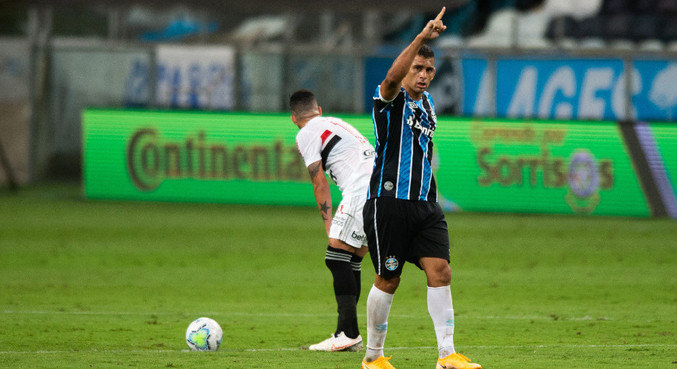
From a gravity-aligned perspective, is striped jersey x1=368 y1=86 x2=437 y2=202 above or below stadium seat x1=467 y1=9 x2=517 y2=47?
below

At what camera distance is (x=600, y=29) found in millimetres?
24516

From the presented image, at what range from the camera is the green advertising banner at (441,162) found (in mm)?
16578

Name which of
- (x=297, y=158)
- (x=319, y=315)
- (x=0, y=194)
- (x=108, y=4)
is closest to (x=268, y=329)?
(x=319, y=315)

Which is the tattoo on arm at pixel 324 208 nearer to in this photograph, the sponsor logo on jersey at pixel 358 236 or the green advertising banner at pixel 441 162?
the sponsor logo on jersey at pixel 358 236

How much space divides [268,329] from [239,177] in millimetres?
10278

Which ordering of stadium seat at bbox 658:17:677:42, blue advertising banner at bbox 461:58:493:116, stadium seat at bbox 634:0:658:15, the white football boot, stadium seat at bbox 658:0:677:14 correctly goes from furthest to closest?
stadium seat at bbox 634:0:658:15, stadium seat at bbox 658:0:677:14, stadium seat at bbox 658:17:677:42, blue advertising banner at bbox 461:58:493:116, the white football boot

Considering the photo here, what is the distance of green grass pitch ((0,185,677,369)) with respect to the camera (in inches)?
278

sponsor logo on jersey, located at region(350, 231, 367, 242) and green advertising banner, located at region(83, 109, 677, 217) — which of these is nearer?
sponsor logo on jersey, located at region(350, 231, 367, 242)

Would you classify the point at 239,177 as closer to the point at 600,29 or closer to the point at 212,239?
the point at 212,239

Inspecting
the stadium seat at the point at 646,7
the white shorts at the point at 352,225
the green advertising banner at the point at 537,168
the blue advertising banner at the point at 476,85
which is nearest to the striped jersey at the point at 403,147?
the white shorts at the point at 352,225

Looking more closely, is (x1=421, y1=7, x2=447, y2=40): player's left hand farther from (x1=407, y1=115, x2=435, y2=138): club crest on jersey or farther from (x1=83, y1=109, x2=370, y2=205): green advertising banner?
(x1=83, y1=109, x2=370, y2=205): green advertising banner

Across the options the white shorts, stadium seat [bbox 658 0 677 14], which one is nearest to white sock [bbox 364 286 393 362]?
the white shorts

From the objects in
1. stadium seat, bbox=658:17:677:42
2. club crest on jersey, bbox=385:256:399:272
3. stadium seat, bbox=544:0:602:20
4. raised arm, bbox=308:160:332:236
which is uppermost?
stadium seat, bbox=544:0:602:20

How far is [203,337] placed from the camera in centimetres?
719
